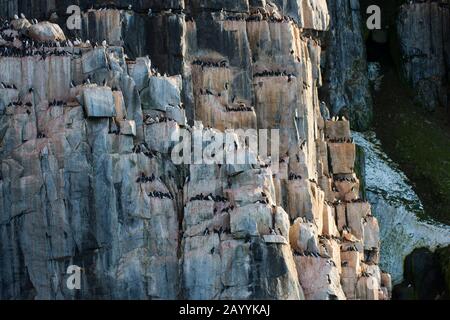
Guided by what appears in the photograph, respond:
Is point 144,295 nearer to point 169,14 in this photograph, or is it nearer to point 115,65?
point 115,65

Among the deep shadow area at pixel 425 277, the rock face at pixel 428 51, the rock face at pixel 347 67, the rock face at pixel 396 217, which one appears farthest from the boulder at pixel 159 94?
the rock face at pixel 428 51

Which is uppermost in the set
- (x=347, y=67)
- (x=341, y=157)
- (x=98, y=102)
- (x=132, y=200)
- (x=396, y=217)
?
(x=347, y=67)

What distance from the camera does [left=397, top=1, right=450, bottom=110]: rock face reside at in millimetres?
182000

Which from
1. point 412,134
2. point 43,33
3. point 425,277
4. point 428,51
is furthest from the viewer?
point 428,51

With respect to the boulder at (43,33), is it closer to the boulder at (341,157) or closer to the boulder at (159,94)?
the boulder at (159,94)

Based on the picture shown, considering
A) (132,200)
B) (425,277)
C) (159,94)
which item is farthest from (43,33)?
(425,277)

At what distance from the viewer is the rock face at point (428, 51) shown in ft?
597

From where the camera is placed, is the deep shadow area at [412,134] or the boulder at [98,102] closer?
the boulder at [98,102]

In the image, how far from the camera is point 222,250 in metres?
128

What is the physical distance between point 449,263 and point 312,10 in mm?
25394

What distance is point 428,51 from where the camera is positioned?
183 metres

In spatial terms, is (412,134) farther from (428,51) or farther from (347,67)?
(428,51)
